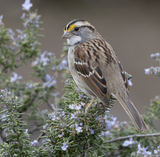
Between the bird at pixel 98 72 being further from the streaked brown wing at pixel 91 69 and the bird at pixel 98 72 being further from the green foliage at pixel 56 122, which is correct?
the green foliage at pixel 56 122

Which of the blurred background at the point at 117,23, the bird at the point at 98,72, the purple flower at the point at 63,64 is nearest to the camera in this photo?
the bird at the point at 98,72

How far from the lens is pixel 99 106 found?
7.39ft

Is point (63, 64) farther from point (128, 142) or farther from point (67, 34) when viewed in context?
point (128, 142)

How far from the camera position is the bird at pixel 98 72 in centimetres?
270

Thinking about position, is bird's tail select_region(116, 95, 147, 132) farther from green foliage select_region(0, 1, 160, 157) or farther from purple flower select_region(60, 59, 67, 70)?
purple flower select_region(60, 59, 67, 70)

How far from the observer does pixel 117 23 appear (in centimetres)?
812

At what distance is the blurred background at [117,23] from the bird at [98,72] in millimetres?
3871

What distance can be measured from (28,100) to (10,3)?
557 cm

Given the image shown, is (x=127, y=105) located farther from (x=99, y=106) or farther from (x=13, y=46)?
(x=13, y=46)

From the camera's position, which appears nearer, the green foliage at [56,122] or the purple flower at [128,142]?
the green foliage at [56,122]

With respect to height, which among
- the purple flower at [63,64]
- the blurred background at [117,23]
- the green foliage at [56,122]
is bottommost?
the green foliage at [56,122]

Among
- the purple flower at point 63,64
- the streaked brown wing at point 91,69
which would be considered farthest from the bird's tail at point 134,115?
the purple flower at point 63,64

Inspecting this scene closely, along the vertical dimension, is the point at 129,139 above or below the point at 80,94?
below

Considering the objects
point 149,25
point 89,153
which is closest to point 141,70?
point 149,25
